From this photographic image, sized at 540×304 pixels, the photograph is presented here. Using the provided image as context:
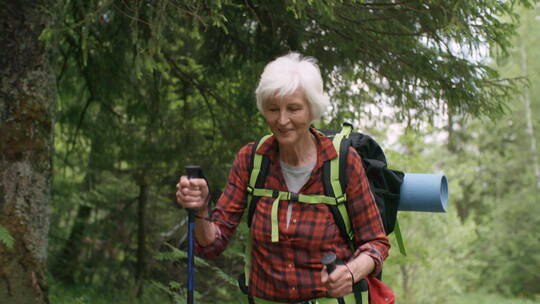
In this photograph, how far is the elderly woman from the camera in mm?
2211

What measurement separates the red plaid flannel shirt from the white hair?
0.69ft

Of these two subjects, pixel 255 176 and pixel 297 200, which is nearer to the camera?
pixel 297 200

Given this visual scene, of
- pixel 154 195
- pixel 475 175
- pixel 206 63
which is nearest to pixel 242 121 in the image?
pixel 206 63

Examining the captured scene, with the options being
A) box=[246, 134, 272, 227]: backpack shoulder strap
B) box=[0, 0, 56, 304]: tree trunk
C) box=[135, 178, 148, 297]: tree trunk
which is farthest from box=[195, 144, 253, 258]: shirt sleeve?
box=[135, 178, 148, 297]: tree trunk

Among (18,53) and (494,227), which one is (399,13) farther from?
(494,227)

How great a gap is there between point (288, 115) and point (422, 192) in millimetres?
852

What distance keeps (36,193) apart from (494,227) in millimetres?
25016

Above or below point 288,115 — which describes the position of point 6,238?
below

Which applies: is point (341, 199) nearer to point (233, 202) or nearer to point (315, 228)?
point (315, 228)

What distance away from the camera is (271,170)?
2363mm

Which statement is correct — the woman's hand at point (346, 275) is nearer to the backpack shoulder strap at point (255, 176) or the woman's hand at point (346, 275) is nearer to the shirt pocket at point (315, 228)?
the shirt pocket at point (315, 228)

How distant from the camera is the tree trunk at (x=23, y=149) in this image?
3.99m

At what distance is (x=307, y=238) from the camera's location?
87.0 inches

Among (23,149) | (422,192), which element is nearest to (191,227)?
(422,192)
